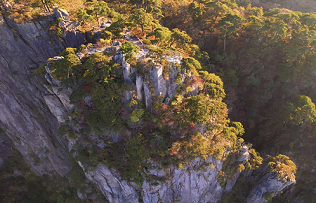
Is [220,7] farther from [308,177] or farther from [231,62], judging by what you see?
[308,177]

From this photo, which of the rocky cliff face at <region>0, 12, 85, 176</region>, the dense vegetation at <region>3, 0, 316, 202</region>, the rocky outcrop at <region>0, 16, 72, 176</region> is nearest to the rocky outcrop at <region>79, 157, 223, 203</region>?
the dense vegetation at <region>3, 0, 316, 202</region>

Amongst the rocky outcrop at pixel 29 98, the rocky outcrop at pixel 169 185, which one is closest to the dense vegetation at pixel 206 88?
the rocky outcrop at pixel 169 185

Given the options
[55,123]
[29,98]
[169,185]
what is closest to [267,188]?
[169,185]

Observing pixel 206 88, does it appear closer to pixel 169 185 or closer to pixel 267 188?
pixel 169 185

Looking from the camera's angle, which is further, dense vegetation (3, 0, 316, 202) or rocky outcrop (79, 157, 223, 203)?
rocky outcrop (79, 157, 223, 203)

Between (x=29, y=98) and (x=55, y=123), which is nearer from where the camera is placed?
(x=29, y=98)

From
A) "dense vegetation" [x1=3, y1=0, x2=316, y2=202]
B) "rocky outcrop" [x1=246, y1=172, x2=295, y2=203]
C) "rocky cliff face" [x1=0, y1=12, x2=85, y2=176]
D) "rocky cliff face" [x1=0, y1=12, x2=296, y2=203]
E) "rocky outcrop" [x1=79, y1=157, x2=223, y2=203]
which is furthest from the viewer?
"rocky cliff face" [x1=0, y1=12, x2=85, y2=176]

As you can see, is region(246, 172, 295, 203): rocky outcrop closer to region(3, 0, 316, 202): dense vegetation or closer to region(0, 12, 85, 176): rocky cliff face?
region(3, 0, 316, 202): dense vegetation

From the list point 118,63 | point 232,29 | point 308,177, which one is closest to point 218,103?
point 118,63
